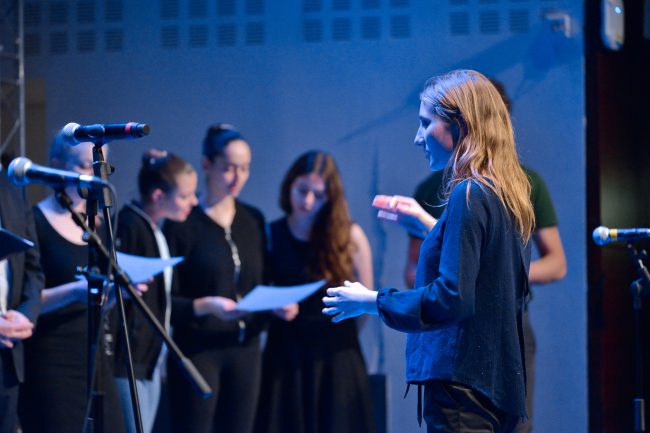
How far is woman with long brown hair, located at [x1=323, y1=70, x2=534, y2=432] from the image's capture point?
73.4 inches

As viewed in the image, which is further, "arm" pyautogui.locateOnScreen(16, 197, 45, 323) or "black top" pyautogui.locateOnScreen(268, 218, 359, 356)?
"black top" pyautogui.locateOnScreen(268, 218, 359, 356)

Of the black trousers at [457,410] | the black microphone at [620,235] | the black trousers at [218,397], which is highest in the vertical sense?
the black microphone at [620,235]

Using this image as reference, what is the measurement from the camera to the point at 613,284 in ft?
14.5

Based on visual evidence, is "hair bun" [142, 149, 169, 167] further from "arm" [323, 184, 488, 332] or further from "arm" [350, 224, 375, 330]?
"arm" [323, 184, 488, 332]

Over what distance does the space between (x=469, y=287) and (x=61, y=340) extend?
1.93 m

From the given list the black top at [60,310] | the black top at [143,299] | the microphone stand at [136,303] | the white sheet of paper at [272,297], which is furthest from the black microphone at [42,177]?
the white sheet of paper at [272,297]

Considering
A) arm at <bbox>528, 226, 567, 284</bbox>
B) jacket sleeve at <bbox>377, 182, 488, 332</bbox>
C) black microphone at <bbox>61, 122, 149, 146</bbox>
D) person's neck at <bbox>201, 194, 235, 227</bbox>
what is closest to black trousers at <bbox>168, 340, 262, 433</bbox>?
person's neck at <bbox>201, 194, 235, 227</bbox>

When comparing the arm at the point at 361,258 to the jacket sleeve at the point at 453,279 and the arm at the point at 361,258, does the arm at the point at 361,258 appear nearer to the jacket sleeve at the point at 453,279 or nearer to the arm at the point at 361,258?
the arm at the point at 361,258

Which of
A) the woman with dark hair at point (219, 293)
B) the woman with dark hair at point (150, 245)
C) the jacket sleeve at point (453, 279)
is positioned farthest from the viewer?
the woman with dark hair at point (219, 293)

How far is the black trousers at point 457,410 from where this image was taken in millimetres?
1883

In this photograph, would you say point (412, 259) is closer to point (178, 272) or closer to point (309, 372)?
point (309, 372)

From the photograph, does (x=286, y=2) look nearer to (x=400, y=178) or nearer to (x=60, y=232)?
(x=400, y=178)

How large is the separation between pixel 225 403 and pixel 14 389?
108 centimetres

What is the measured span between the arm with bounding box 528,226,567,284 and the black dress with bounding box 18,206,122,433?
1.88 metres
